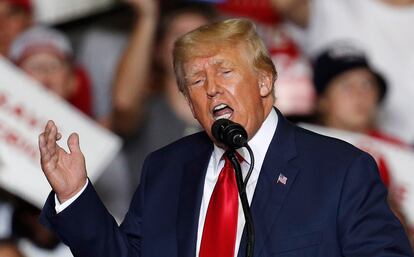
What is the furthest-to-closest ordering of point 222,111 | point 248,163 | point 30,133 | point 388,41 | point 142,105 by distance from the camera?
1. point 388,41
2. point 142,105
3. point 30,133
4. point 248,163
5. point 222,111

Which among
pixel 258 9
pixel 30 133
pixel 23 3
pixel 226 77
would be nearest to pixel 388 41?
pixel 258 9

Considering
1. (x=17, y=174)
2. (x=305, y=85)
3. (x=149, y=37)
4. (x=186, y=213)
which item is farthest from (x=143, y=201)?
(x=305, y=85)

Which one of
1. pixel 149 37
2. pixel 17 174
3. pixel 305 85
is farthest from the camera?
pixel 305 85

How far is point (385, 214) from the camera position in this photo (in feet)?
9.06

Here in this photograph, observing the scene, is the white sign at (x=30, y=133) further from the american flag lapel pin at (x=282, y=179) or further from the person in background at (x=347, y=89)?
the american flag lapel pin at (x=282, y=179)

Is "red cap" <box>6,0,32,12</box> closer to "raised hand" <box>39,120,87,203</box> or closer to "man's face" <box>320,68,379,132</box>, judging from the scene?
"man's face" <box>320,68,379,132</box>

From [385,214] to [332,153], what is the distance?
0.66 ft

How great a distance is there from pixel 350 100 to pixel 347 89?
5cm

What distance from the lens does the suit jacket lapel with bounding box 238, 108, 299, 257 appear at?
2.79m

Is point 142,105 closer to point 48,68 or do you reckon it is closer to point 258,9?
point 48,68

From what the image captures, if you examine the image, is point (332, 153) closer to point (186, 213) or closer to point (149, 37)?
point (186, 213)

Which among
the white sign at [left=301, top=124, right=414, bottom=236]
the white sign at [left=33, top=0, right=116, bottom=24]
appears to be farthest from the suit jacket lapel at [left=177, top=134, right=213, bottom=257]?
the white sign at [left=33, top=0, right=116, bottom=24]

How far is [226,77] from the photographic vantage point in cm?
283

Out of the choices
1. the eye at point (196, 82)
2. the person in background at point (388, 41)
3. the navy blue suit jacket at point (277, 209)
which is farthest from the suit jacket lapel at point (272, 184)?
the person in background at point (388, 41)
